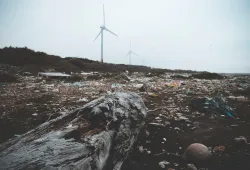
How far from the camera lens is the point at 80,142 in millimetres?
1347

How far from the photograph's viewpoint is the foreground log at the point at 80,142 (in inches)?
43.2

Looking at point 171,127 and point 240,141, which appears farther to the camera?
point 171,127

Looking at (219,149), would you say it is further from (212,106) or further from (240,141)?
(212,106)

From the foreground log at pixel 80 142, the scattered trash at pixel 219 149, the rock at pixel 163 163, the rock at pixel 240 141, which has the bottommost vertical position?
the rock at pixel 163 163

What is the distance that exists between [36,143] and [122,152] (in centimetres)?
93

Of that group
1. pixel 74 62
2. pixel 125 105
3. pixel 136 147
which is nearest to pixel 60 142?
pixel 125 105

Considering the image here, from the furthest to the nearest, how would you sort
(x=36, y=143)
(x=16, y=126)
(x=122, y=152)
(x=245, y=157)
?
(x=16, y=126) < (x=245, y=157) < (x=122, y=152) < (x=36, y=143)

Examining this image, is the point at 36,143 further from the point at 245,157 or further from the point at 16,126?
the point at 245,157

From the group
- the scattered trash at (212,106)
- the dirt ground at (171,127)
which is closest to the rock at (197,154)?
the dirt ground at (171,127)

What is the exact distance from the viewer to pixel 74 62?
58.9 ft

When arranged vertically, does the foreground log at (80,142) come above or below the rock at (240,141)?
above

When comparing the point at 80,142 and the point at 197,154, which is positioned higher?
the point at 80,142

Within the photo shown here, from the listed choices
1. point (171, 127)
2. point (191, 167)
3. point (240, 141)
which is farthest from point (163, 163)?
point (240, 141)

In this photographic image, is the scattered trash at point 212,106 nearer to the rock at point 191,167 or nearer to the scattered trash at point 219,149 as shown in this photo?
the scattered trash at point 219,149
